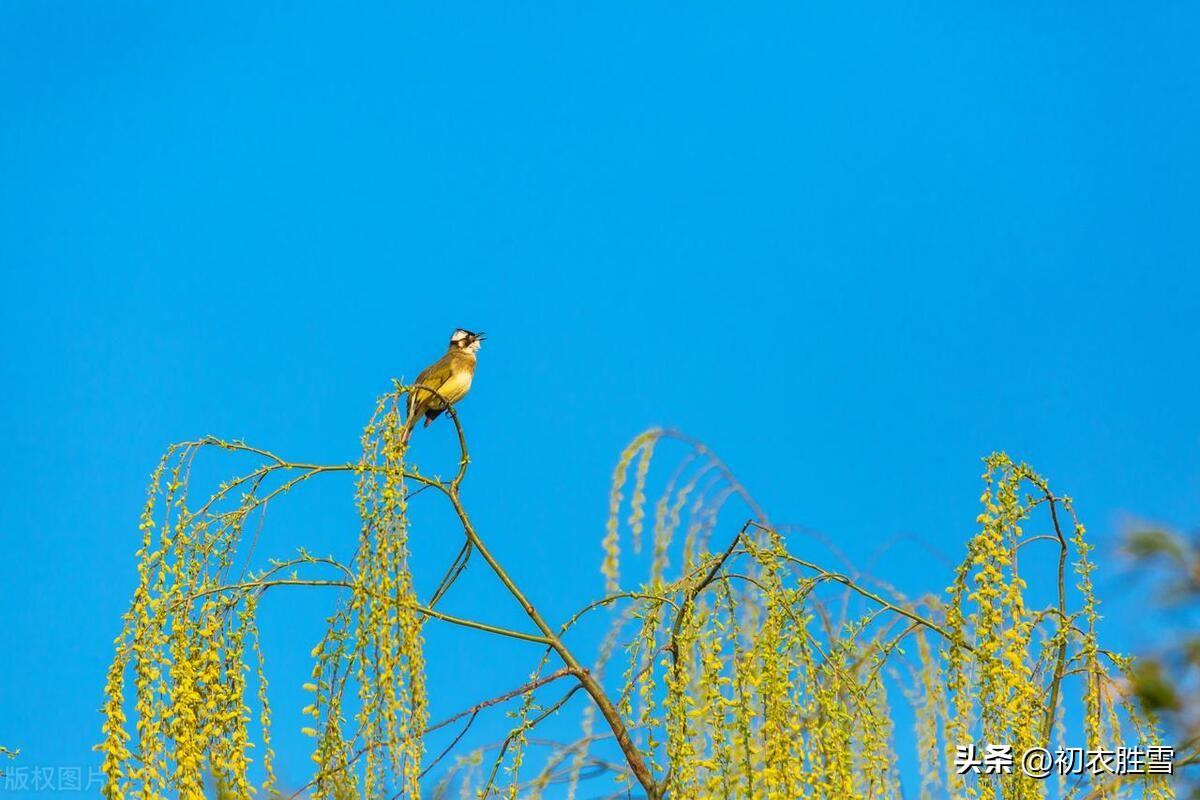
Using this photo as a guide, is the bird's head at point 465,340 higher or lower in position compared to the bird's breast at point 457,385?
higher

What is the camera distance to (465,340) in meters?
10.6

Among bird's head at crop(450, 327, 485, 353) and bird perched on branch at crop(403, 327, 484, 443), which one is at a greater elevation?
bird's head at crop(450, 327, 485, 353)

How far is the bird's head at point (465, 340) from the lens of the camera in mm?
10385

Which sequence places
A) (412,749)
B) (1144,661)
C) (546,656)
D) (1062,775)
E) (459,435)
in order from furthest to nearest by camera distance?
(459,435), (546,656), (1062,775), (412,749), (1144,661)

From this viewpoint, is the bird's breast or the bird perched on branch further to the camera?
the bird's breast

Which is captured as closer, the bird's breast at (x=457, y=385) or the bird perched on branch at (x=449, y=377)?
the bird perched on branch at (x=449, y=377)

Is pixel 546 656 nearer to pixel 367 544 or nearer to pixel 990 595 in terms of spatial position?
pixel 367 544

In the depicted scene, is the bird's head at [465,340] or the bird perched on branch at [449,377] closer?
the bird perched on branch at [449,377]

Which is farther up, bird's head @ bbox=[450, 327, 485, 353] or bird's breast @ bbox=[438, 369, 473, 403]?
bird's head @ bbox=[450, 327, 485, 353]

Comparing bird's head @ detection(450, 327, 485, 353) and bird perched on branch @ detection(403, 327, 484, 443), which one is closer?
bird perched on branch @ detection(403, 327, 484, 443)

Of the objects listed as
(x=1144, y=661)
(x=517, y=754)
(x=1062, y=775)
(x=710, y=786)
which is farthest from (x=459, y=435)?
(x=1144, y=661)

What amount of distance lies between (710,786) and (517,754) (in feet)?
1.87

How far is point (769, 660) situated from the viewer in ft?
13.1

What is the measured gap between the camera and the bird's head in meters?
10.4
